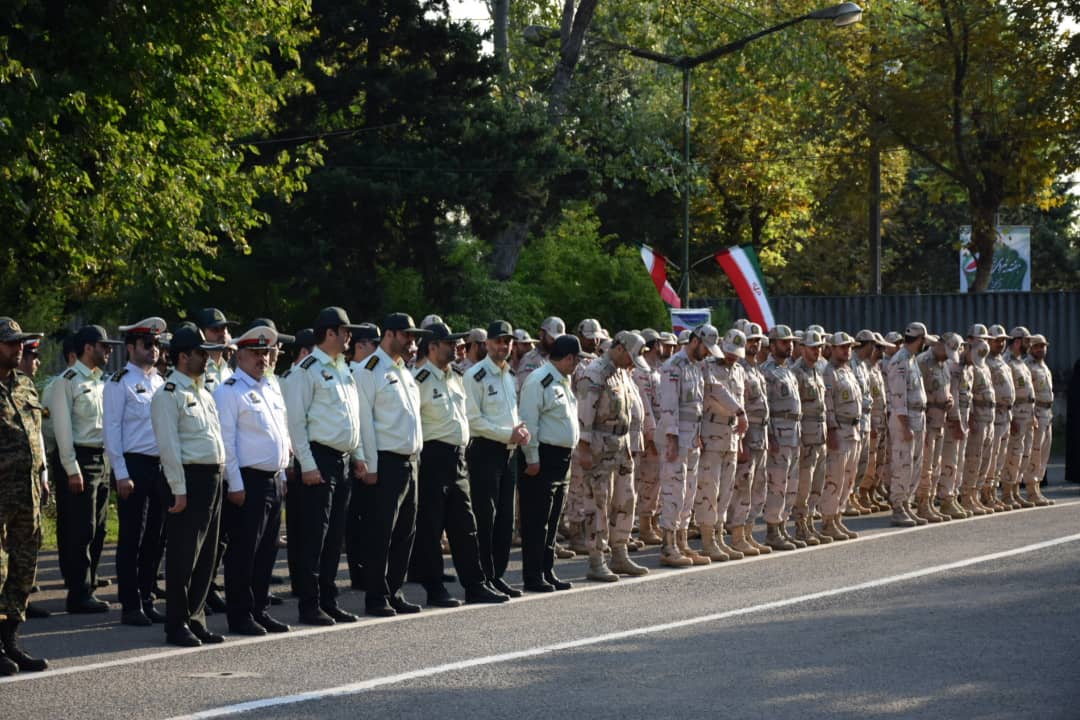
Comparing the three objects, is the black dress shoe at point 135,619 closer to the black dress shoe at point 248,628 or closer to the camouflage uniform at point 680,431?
the black dress shoe at point 248,628

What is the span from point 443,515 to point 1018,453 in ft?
39.7

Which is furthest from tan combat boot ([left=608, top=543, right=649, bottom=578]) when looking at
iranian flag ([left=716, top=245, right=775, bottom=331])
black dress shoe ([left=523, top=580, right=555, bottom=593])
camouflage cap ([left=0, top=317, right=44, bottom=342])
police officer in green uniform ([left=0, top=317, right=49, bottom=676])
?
iranian flag ([left=716, top=245, right=775, bottom=331])

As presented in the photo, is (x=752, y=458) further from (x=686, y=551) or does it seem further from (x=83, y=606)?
(x=83, y=606)

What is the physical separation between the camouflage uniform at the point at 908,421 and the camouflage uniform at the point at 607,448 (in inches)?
240

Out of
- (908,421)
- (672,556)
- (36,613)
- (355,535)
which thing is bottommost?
(36,613)

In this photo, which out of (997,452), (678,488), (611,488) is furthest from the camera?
(997,452)

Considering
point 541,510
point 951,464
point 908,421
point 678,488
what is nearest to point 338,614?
point 541,510

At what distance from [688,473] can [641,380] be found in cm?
208

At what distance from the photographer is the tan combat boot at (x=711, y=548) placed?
1571 cm

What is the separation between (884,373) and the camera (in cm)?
2045

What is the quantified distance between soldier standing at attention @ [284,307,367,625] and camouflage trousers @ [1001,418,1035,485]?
13137mm

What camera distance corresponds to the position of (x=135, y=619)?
38.3 feet

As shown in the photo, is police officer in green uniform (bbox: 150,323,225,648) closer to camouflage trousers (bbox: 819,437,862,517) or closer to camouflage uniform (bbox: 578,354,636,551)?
camouflage uniform (bbox: 578,354,636,551)

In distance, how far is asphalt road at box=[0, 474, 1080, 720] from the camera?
8.55 meters
